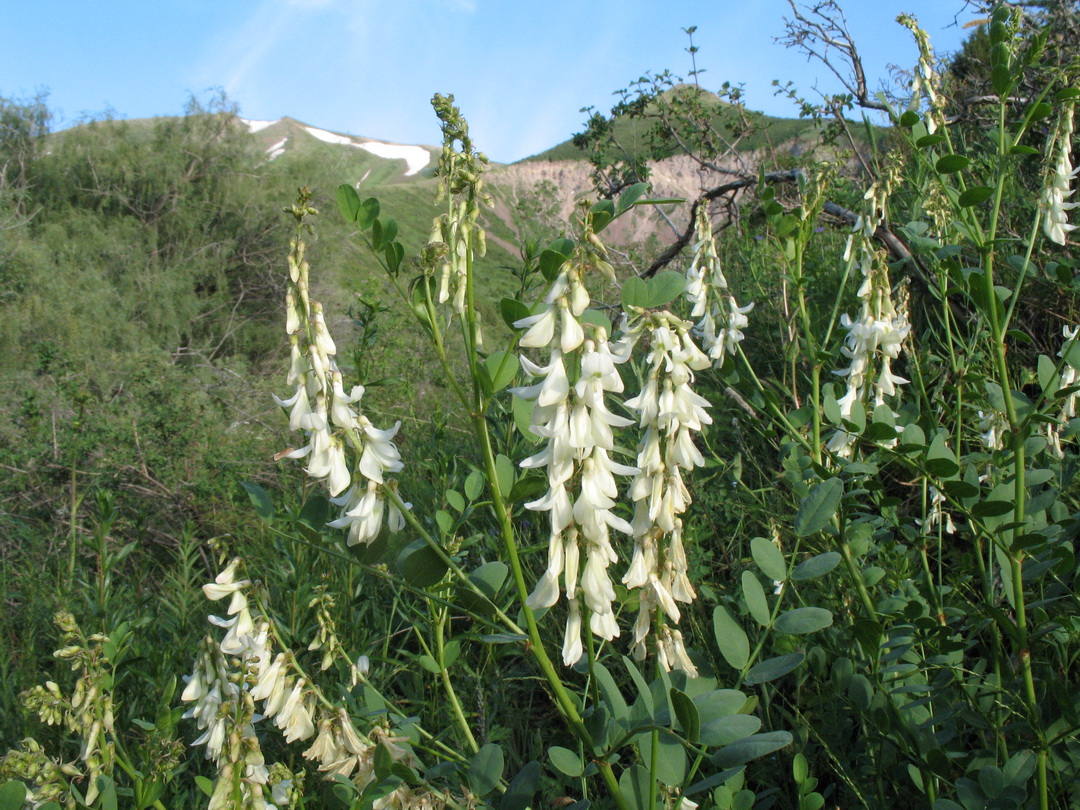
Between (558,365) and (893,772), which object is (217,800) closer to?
(558,365)

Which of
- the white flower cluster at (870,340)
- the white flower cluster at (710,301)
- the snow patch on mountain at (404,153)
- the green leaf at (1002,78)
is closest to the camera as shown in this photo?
the green leaf at (1002,78)

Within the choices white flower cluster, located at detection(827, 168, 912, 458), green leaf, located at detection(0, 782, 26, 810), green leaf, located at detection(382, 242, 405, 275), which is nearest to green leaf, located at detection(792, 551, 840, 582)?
white flower cluster, located at detection(827, 168, 912, 458)

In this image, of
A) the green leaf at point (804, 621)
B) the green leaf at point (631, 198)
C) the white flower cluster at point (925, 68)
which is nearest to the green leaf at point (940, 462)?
the green leaf at point (804, 621)

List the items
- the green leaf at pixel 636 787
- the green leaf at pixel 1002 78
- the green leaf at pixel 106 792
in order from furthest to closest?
the green leaf at pixel 1002 78 → the green leaf at pixel 106 792 → the green leaf at pixel 636 787

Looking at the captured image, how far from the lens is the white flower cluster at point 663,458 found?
78cm

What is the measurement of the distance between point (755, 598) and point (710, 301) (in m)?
0.91

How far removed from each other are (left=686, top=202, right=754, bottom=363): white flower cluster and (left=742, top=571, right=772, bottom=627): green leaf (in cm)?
74

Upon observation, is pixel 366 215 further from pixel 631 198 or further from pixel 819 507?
pixel 819 507

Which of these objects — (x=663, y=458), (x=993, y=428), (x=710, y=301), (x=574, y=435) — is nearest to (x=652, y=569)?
(x=663, y=458)

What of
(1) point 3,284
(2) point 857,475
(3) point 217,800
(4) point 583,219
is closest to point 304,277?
(4) point 583,219

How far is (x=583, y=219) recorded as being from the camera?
76 centimetres

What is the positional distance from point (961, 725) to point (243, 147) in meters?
11.1

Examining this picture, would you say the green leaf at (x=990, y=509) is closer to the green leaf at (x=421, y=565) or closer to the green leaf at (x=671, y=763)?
the green leaf at (x=671, y=763)

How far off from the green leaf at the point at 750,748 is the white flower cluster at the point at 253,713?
41 centimetres
